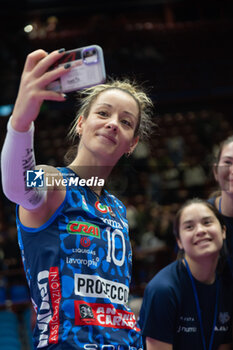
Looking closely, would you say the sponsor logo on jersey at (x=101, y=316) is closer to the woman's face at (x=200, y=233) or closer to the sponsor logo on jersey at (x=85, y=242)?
the sponsor logo on jersey at (x=85, y=242)

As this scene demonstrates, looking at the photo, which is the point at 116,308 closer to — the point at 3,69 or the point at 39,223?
the point at 39,223

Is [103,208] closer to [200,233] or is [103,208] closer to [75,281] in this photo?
[75,281]

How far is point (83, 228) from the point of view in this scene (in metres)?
1.06

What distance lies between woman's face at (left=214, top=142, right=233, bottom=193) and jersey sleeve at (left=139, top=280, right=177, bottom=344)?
423mm

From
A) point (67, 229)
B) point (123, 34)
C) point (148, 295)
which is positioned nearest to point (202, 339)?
point (148, 295)

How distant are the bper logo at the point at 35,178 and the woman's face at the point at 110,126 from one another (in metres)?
0.20

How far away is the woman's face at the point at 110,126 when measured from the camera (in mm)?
1113

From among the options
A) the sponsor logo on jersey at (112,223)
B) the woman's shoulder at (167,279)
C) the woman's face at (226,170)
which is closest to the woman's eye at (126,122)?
the sponsor logo on jersey at (112,223)

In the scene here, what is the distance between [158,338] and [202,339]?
7.0 inches

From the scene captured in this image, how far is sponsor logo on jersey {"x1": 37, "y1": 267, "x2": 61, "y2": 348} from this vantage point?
1002 millimetres

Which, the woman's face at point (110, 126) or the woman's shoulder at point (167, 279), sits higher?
the woman's face at point (110, 126)

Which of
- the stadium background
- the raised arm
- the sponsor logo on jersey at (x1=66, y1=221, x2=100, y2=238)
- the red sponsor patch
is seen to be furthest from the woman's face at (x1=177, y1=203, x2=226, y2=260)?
the stadium background

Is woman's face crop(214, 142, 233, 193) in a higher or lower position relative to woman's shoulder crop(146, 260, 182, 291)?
higher

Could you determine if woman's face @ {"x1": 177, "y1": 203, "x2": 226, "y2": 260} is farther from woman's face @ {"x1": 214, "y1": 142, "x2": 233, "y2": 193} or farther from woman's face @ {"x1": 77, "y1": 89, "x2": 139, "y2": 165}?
woman's face @ {"x1": 77, "y1": 89, "x2": 139, "y2": 165}
